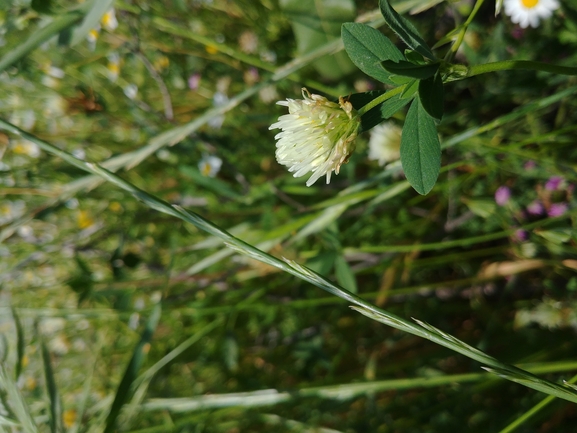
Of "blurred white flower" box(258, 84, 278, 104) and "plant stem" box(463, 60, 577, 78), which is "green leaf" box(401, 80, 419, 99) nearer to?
"plant stem" box(463, 60, 577, 78)

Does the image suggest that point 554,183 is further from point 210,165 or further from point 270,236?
point 210,165

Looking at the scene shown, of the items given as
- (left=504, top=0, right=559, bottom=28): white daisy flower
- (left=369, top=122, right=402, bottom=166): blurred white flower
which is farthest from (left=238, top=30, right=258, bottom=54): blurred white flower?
(left=504, top=0, right=559, bottom=28): white daisy flower

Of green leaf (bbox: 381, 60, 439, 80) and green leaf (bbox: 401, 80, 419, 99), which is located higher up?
green leaf (bbox: 401, 80, 419, 99)

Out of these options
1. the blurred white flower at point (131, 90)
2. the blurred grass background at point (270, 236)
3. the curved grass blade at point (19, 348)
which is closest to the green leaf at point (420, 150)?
the blurred grass background at point (270, 236)

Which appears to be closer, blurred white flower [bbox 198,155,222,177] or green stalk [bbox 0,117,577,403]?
green stalk [bbox 0,117,577,403]

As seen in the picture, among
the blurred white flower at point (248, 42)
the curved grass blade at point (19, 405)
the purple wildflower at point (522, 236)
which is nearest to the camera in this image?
the curved grass blade at point (19, 405)

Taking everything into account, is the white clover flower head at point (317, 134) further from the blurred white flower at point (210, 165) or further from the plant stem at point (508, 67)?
the blurred white flower at point (210, 165)

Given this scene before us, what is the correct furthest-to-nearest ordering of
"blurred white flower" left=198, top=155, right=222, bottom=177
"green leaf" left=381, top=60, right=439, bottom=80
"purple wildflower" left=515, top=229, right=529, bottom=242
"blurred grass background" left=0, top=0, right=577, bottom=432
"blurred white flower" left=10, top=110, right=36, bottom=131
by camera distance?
"blurred white flower" left=10, top=110, right=36, bottom=131, "blurred white flower" left=198, top=155, right=222, bottom=177, "purple wildflower" left=515, top=229, right=529, bottom=242, "blurred grass background" left=0, top=0, right=577, bottom=432, "green leaf" left=381, top=60, right=439, bottom=80

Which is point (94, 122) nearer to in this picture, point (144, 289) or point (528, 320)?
point (144, 289)
